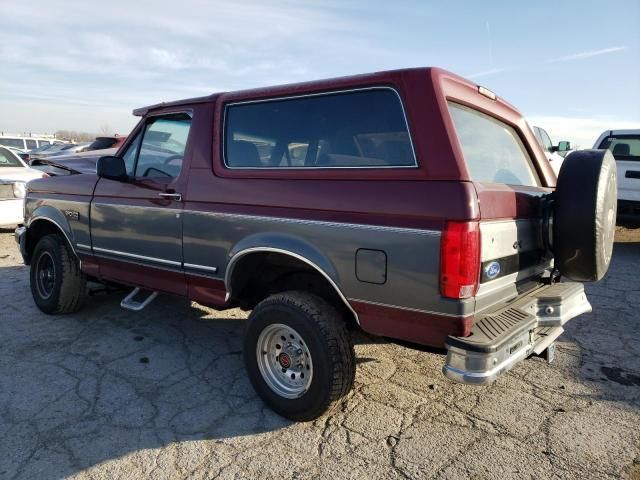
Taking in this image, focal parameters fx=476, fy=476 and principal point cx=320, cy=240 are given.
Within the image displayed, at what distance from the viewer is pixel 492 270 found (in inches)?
95.9

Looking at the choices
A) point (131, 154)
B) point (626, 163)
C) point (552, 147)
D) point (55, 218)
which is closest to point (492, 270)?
point (131, 154)

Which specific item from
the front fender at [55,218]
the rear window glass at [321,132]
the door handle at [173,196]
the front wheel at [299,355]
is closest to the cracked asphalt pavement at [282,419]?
the front wheel at [299,355]

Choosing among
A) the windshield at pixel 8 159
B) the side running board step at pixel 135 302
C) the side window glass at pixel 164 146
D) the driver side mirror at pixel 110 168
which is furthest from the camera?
the windshield at pixel 8 159

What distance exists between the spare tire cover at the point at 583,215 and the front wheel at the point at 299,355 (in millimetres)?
1342

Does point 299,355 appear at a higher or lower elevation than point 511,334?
lower

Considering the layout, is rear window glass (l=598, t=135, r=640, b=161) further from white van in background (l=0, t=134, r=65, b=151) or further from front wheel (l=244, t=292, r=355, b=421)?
white van in background (l=0, t=134, r=65, b=151)

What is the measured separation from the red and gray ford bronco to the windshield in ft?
21.4

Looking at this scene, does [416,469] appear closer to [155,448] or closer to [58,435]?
[155,448]

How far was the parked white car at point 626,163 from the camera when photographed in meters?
8.05

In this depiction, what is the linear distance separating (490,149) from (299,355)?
178 cm

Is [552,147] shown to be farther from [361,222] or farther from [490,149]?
[361,222]

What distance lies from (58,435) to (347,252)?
6.41ft

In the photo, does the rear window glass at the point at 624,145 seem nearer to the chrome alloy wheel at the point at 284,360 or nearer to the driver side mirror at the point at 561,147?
the driver side mirror at the point at 561,147

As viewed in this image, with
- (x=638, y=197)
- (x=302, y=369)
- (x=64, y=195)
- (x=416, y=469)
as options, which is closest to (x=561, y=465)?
(x=416, y=469)
